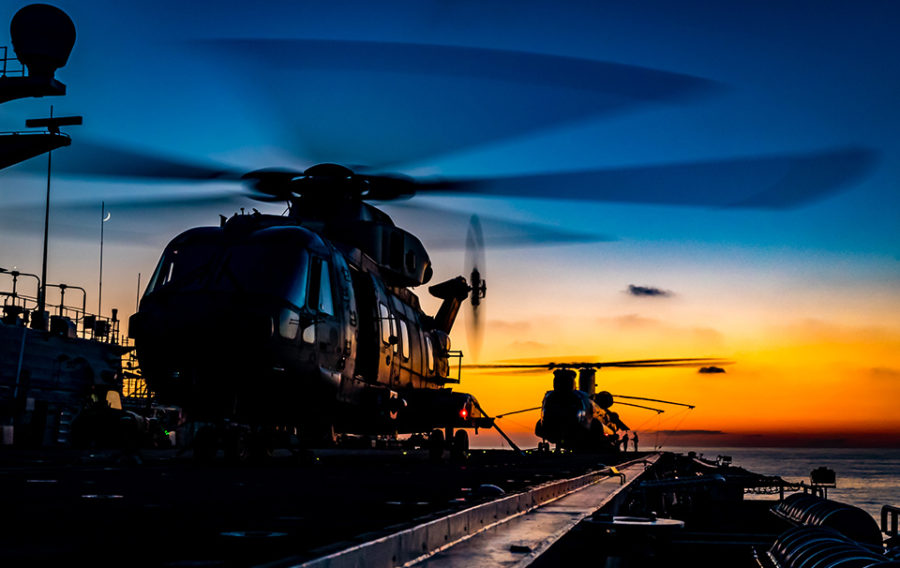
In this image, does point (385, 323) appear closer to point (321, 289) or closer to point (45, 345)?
point (321, 289)

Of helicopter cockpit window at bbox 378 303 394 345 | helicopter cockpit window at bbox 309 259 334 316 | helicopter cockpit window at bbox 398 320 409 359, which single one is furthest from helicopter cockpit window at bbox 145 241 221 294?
Result: helicopter cockpit window at bbox 398 320 409 359

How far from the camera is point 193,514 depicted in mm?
5223

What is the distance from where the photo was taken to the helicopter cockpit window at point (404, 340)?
62.0 ft

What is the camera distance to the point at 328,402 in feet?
48.0

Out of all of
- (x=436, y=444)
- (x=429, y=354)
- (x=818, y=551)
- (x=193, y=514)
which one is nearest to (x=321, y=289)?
(x=429, y=354)

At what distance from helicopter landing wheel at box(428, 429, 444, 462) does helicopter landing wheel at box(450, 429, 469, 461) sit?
1.06ft

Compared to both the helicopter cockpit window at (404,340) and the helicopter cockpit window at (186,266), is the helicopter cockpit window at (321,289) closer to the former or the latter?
the helicopter cockpit window at (186,266)

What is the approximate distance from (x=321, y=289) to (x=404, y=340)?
4.96m

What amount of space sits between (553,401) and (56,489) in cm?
3333

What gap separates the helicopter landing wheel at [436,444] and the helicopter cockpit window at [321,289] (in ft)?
25.9

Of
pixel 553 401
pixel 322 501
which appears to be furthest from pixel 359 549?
pixel 553 401

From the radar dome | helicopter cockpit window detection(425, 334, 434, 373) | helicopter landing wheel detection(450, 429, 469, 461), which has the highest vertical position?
the radar dome

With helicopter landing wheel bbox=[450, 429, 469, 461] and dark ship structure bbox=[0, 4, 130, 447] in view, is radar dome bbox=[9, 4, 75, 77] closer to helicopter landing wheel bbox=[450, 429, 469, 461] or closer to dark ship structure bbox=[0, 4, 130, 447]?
dark ship structure bbox=[0, 4, 130, 447]

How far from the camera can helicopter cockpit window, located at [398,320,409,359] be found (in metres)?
18.9
